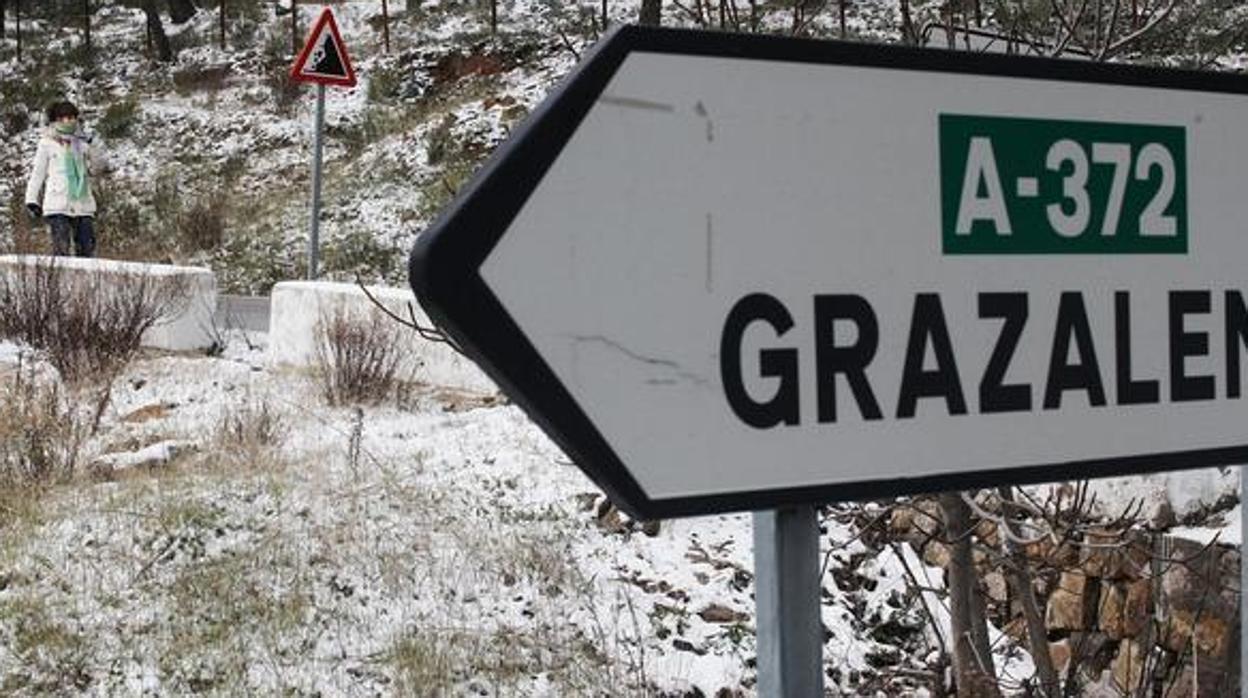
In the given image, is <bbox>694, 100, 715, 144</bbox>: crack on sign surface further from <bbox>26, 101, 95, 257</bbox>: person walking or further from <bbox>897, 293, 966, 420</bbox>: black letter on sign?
<bbox>26, 101, 95, 257</bbox>: person walking

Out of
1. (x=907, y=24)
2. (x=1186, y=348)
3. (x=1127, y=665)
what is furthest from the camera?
(x=1127, y=665)

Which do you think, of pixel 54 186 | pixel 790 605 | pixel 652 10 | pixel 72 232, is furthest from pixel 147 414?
pixel 790 605

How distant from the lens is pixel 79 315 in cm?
673

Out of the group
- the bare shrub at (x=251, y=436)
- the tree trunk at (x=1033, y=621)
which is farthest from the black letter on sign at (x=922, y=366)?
the bare shrub at (x=251, y=436)

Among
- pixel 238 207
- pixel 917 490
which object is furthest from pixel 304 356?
pixel 238 207

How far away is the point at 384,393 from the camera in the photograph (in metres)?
6.54

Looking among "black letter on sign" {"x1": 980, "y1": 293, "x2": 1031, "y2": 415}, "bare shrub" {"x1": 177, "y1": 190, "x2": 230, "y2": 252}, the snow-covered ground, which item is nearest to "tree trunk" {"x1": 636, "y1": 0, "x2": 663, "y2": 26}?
the snow-covered ground

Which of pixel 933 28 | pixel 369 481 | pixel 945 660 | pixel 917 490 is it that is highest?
pixel 933 28

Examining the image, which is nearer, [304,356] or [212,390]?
[212,390]

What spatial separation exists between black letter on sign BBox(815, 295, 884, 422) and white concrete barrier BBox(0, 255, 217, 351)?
675 centimetres

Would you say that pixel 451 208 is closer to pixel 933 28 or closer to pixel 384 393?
pixel 933 28

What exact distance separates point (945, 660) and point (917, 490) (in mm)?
2652

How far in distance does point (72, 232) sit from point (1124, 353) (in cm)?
1015

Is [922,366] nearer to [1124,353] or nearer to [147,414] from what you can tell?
[1124,353]
